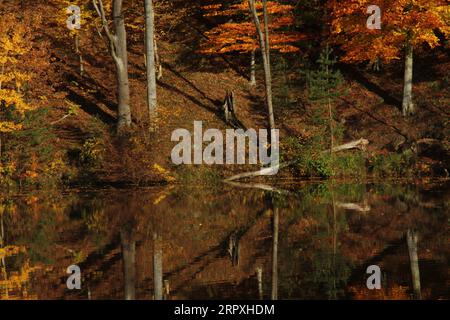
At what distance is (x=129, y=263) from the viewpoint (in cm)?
1375

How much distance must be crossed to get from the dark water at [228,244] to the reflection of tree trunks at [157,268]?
0.02 m

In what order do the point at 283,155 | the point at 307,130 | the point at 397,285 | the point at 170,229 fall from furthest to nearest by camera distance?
the point at 307,130, the point at 283,155, the point at 170,229, the point at 397,285

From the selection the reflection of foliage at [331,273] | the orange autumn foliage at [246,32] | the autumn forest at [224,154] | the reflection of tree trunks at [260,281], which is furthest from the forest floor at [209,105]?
the reflection of tree trunks at [260,281]

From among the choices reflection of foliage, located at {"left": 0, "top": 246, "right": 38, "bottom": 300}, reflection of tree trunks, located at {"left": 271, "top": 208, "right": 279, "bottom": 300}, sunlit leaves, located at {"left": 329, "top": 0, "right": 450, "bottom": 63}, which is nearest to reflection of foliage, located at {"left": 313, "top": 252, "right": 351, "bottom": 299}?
reflection of tree trunks, located at {"left": 271, "top": 208, "right": 279, "bottom": 300}

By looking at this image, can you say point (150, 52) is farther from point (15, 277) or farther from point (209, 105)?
point (15, 277)

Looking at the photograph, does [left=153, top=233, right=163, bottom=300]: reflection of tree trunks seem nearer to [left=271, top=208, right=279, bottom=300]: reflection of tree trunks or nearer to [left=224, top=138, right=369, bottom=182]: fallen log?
[left=271, top=208, right=279, bottom=300]: reflection of tree trunks

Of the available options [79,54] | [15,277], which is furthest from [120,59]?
[15,277]

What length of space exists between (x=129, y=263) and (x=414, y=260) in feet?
16.4

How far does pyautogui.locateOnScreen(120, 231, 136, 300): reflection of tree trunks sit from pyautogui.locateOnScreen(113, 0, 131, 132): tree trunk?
1260cm

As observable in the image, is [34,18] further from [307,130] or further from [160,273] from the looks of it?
[160,273]
